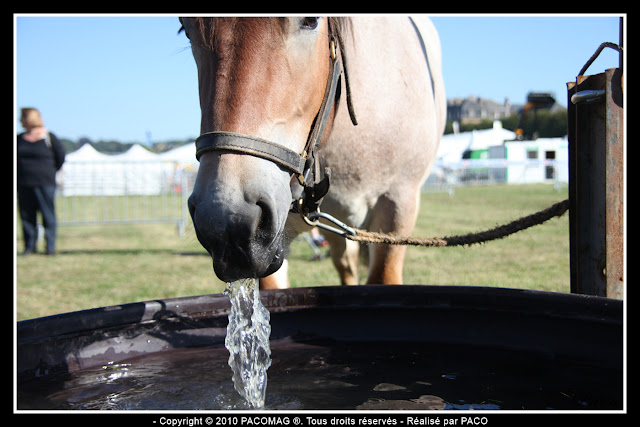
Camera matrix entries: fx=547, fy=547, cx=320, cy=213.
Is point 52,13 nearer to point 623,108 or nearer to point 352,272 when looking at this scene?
point 623,108

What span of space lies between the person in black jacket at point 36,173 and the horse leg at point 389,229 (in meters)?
6.69

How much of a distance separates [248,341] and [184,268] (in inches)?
198

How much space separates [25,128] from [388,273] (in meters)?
7.35

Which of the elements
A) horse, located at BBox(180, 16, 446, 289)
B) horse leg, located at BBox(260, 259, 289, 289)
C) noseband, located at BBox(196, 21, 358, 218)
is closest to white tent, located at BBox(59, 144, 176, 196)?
horse leg, located at BBox(260, 259, 289, 289)

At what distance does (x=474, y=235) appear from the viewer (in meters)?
Result: 2.50

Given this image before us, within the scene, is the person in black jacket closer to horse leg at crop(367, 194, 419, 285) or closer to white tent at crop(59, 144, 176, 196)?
white tent at crop(59, 144, 176, 196)

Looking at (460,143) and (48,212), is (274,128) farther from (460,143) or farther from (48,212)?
(460,143)

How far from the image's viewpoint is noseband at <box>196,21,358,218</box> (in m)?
1.59

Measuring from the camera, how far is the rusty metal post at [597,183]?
2.13m

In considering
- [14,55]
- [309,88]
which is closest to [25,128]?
[14,55]

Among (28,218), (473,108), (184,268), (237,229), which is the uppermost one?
(473,108)

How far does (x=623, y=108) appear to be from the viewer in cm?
211

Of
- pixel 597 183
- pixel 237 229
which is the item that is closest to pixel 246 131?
pixel 237 229

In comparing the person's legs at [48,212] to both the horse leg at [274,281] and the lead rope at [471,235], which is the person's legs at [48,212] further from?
the lead rope at [471,235]
